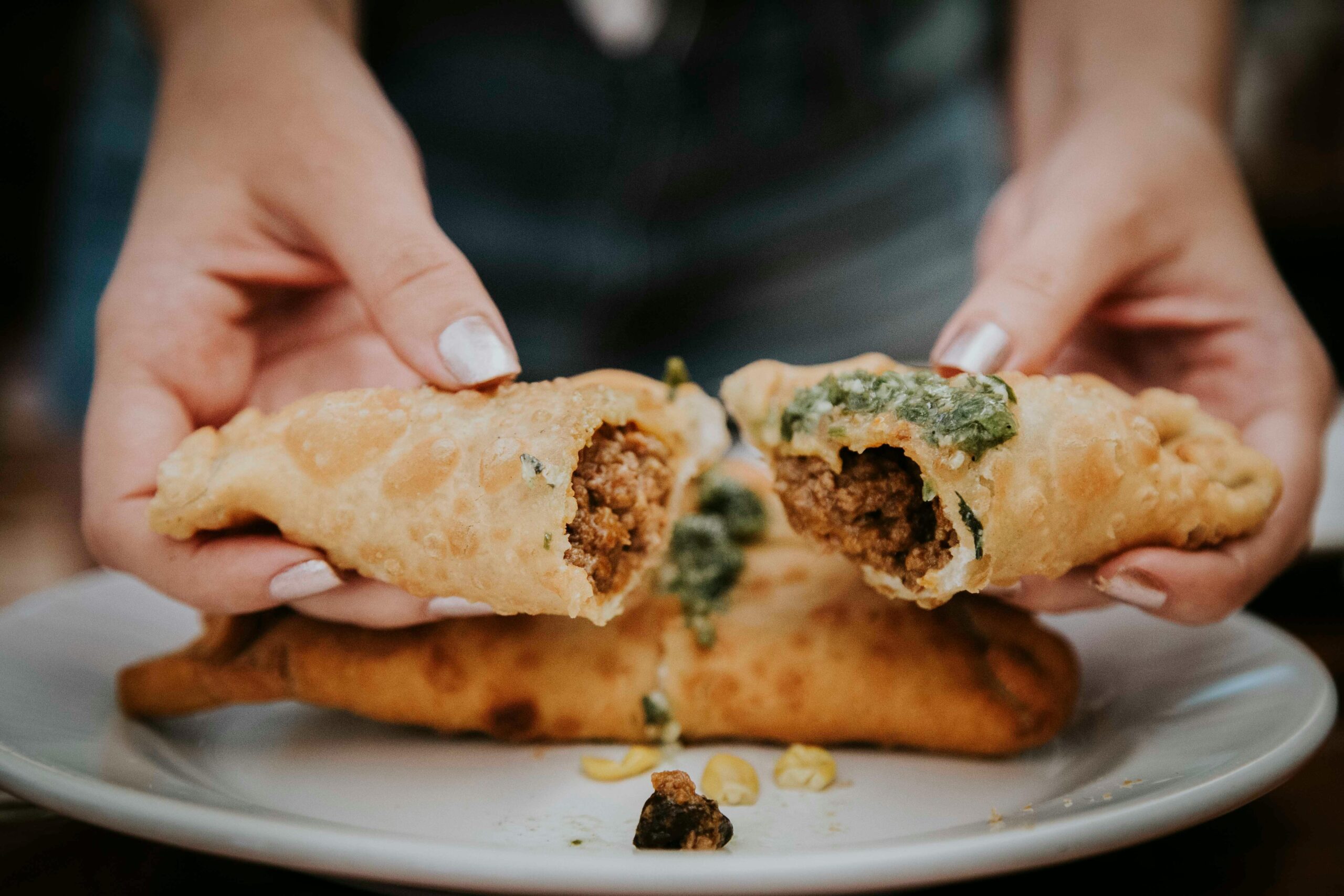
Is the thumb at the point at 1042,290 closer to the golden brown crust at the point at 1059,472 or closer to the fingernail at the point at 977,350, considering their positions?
the fingernail at the point at 977,350

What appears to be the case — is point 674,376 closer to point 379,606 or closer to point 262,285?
point 379,606

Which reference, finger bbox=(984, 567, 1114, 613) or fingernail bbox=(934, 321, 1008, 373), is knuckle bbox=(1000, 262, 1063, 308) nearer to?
fingernail bbox=(934, 321, 1008, 373)

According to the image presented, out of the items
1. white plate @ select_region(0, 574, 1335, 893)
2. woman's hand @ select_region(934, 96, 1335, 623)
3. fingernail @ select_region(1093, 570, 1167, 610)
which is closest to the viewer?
white plate @ select_region(0, 574, 1335, 893)

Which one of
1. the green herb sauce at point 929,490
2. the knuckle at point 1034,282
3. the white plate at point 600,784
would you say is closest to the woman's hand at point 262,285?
the white plate at point 600,784

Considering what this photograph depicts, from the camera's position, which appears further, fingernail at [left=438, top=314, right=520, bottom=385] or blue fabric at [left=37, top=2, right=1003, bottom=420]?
blue fabric at [left=37, top=2, right=1003, bottom=420]

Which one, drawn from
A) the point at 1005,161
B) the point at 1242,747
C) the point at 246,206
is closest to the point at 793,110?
the point at 1005,161

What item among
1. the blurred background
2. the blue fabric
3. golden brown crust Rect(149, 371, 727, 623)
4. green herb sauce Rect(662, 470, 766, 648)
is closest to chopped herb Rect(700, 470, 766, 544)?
green herb sauce Rect(662, 470, 766, 648)

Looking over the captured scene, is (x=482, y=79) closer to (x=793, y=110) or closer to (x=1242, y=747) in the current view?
(x=793, y=110)
